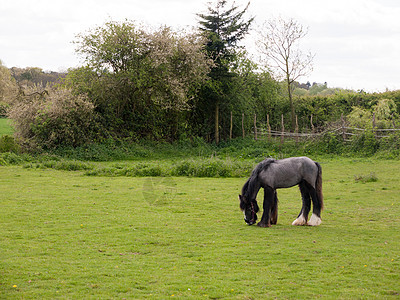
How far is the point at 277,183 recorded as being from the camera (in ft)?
30.5

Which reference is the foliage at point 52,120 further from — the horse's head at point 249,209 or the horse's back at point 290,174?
the horse's back at point 290,174

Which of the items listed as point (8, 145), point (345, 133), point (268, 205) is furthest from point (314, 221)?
point (8, 145)

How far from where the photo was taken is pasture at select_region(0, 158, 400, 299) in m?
5.55

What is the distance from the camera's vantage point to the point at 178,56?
85.4 ft

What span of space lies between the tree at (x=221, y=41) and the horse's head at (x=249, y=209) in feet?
60.7

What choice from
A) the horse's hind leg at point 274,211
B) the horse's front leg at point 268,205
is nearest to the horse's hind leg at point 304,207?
the horse's hind leg at point 274,211

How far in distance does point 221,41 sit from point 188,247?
70.4 ft

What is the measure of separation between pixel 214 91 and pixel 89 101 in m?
7.95

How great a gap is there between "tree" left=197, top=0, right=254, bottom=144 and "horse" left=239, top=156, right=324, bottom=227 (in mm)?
18295

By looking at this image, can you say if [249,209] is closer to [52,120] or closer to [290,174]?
[290,174]

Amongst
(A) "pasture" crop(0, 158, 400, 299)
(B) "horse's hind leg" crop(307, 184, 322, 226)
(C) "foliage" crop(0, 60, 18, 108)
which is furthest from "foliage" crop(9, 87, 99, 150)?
(B) "horse's hind leg" crop(307, 184, 322, 226)

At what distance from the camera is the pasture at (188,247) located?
5551mm

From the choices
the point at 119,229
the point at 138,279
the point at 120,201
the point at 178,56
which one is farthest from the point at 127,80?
the point at 138,279

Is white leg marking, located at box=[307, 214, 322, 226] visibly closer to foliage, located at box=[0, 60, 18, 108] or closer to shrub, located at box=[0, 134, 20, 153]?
shrub, located at box=[0, 134, 20, 153]
